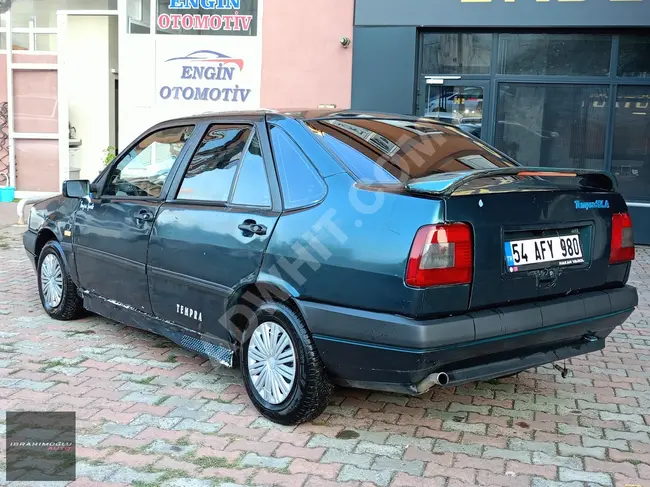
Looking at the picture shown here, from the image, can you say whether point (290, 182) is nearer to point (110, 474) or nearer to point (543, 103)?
point (110, 474)

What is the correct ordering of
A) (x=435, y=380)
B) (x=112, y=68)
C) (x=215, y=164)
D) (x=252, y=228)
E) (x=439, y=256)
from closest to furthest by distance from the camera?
(x=439, y=256)
(x=435, y=380)
(x=252, y=228)
(x=215, y=164)
(x=112, y=68)

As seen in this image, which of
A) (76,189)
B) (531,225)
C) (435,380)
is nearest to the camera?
(435,380)

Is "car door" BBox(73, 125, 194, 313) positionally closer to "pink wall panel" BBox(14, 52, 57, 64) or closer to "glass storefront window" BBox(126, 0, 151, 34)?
"glass storefront window" BBox(126, 0, 151, 34)

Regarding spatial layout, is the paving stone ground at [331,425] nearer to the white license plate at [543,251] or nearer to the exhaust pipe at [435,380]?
the exhaust pipe at [435,380]

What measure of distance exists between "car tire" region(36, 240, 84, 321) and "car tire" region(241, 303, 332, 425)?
7.14 ft

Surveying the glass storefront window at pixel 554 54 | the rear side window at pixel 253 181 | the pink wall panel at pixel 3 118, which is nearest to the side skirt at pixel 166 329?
the rear side window at pixel 253 181

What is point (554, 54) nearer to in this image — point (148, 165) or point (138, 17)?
point (138, 17)

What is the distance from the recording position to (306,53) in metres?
10.9

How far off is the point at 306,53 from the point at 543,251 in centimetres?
794

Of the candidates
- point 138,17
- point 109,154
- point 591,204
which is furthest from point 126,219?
point 109,154

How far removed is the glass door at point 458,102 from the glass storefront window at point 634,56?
1771mm

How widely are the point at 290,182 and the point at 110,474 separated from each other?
1675 mm

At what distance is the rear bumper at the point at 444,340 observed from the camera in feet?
10.7

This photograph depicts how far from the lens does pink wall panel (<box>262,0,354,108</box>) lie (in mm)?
10664
